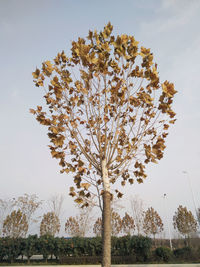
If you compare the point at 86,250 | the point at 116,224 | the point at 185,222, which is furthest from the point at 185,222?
the point at 86,250

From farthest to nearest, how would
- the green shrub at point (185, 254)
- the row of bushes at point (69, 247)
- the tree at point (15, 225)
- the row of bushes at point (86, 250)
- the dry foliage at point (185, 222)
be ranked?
the dry foliage at point (185, 222) < the tree at point (15, 225) < the green shrub at point (185, 254) < the row of bushes at point (69, 247) < the row of bushes at point (86, 250)

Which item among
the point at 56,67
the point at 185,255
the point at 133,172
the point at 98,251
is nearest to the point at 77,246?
the point at 98,251

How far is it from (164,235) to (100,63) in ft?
103

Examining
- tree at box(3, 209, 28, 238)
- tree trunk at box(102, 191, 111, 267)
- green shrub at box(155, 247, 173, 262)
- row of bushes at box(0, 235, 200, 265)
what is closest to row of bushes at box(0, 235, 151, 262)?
row of bushes at box(0, 235, 200, 265)

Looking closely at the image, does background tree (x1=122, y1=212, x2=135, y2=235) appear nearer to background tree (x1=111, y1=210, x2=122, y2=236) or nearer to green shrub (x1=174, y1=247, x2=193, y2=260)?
background tree (x1=111, y1=210, x2=122, y2=236)

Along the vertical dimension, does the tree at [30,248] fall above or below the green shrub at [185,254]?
above

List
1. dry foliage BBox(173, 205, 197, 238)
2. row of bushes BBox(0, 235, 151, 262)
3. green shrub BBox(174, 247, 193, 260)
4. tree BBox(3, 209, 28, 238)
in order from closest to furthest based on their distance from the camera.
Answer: row of bushes BBox(0, 235, 151, 262) → green shrub BBox(174, 247, 193, 260) → tree BBox(3, 209, 28, 238) → dry foliage BBox(173, 205, 197, 238)

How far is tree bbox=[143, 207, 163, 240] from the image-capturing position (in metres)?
26.2

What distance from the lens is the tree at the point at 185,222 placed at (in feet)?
78.8

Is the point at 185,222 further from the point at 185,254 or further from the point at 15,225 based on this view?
the point at 15,225

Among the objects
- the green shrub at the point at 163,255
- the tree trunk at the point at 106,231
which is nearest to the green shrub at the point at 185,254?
the green shrub at the point at 163,255

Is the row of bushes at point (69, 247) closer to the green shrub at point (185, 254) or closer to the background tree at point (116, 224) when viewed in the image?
the green shrub at point (185, 254)

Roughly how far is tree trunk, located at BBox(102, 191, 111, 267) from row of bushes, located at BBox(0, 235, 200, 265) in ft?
36.4

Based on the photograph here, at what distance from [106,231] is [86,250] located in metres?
11.7
